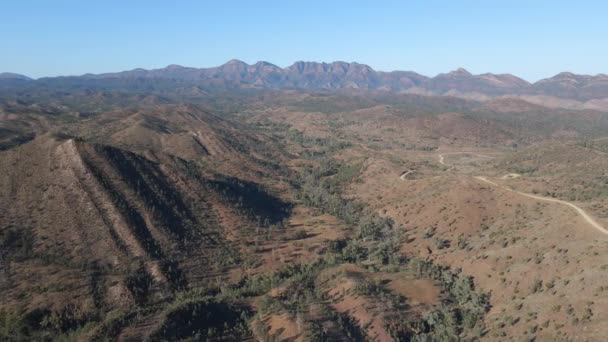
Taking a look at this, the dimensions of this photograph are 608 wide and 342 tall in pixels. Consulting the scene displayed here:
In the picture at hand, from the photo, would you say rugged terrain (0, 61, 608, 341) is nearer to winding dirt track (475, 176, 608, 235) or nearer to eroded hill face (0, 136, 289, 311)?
eroded hill face (0, 136, 289, 311)

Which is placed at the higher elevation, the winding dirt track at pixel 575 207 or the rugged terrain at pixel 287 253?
the winding dirt track at pixel 575 207

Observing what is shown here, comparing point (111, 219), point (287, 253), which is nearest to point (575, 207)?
point (287, 253)

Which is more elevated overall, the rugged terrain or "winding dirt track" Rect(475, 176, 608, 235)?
"winding dirt track" Rect(475, 176, 608, 235)

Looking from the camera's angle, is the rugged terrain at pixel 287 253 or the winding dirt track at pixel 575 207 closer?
the rugged terrain at pixel 287 253

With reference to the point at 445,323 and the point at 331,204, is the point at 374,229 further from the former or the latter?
the point at 445,323

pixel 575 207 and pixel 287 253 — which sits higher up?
pixel 575 207

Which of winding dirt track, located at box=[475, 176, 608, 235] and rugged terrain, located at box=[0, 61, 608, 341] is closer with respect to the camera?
rugged terrain, located at box=[0, 61, 608, 341]

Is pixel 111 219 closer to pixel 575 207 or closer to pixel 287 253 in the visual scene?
pixel 287 253

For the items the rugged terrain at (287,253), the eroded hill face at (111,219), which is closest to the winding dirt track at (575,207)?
the rugged terrain at (287,253)

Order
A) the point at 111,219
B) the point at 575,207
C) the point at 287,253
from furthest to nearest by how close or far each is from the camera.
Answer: the point at 287,253
the point at 111,219
the point at 575,207

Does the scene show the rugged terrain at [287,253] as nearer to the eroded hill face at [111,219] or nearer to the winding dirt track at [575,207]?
the eroded hill face at [111,219]

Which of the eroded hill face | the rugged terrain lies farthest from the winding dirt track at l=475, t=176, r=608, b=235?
the eroded hill face

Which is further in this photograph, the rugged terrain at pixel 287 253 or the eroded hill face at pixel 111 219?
the eroded hill face at pixel 111 219
